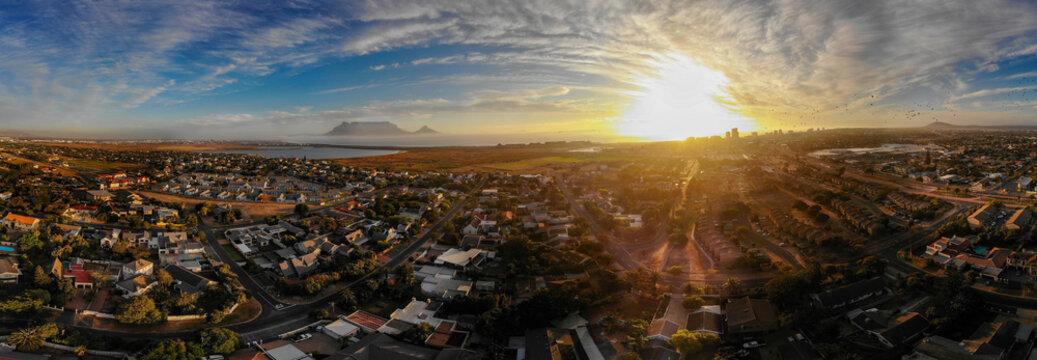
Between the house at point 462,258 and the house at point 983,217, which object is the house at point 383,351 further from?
the house at point 983,217

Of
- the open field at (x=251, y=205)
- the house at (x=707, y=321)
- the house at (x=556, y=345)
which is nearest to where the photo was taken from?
the house at (x=556, y=345)

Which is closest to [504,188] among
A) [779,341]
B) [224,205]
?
[224,205]

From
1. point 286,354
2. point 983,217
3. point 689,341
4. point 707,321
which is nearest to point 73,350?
point 286,354

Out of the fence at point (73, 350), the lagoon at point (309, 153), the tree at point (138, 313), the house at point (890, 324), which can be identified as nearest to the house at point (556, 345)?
the house at point (890, 324)

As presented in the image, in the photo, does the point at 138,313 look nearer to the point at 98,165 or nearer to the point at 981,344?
the point at 981,344

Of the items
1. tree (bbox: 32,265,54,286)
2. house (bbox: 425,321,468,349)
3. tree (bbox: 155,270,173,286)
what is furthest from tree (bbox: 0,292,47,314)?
house (bbox: 425,321,468,349)
